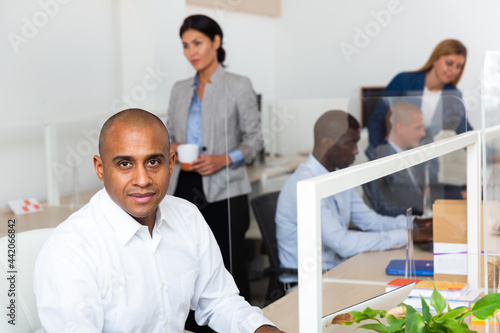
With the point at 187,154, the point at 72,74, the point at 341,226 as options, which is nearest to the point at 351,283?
the point at 341,226

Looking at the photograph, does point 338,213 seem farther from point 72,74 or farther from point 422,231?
point 72,74

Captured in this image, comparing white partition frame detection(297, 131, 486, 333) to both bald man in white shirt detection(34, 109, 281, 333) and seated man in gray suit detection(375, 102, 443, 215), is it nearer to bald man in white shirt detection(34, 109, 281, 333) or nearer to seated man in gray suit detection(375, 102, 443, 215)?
bald man in white shirt detection(34, 109, 281, 333)

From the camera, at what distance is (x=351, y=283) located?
1346mm

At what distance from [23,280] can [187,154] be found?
4.04ft

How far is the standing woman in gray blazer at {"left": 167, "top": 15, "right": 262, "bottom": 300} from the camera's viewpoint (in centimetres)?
245

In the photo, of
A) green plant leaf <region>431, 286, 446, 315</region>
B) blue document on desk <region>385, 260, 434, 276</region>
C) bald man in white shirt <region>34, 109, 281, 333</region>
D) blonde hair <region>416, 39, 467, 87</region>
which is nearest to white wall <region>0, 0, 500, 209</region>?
blonde hair <region>416, 39, 467, 87</region>

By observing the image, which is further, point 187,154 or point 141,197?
point 187,154

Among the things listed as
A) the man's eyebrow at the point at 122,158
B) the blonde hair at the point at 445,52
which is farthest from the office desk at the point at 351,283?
the blonde hair at the point at 445,52

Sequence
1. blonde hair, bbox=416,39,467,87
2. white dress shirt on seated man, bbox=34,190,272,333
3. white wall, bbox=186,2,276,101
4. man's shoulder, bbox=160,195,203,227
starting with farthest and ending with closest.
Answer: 1. white wall, bbox=186,2,276,101
2. blonde hair, bbox=416,39,467,87
3. man's shoulder, bbox=160,195,203,227
4. white dress shirt on seated man, bbox=34,190,272,333

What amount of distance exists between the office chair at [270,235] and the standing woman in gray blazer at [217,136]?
140mm

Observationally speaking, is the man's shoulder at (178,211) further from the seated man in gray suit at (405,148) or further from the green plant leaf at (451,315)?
the seated man in gray suit at (405,148)

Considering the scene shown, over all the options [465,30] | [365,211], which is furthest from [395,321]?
[465,30]

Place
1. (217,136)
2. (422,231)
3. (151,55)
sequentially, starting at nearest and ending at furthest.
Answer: (422,231)
(217,136)
(151,55)

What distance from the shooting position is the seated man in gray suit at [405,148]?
2.24m
